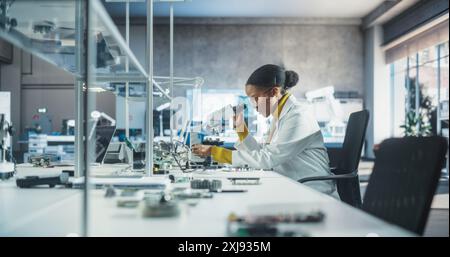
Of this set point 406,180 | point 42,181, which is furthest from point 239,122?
point 406,180

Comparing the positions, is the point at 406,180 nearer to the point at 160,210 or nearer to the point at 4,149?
the point at 160,210

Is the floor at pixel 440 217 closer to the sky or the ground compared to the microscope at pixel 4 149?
closer to the ground

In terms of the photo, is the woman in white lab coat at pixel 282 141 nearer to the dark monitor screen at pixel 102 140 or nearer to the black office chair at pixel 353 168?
the black office chair at pixel 353 168

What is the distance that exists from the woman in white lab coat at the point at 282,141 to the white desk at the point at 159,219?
0.64 metres

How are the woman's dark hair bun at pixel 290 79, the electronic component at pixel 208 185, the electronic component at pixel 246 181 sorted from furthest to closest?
the woman's dark hair bun at pixel 290 79 → the electronic component at pixel 246 181 → the electronic component at pixel 208 185

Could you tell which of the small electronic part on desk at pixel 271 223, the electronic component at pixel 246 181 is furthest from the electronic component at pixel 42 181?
the small electronic part on desk at pixel 271 223

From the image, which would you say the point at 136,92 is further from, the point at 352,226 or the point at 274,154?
the point at 352,226

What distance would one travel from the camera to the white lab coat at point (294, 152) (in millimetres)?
2082

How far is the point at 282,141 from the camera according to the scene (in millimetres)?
2152

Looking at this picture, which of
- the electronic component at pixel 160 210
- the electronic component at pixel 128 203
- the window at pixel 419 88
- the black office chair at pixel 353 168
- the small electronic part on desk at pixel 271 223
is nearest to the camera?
the small electronic part on desk at pixel 271 223

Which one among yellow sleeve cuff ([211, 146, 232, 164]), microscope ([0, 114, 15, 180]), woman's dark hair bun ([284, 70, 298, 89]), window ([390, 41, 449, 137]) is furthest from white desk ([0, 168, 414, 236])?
window ([390, 41, 449, 137])

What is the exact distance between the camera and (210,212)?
1075 mm

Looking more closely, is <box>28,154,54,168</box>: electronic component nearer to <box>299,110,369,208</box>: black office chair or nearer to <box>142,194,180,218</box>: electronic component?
<box>299,110,369,208</box>: black office chair
